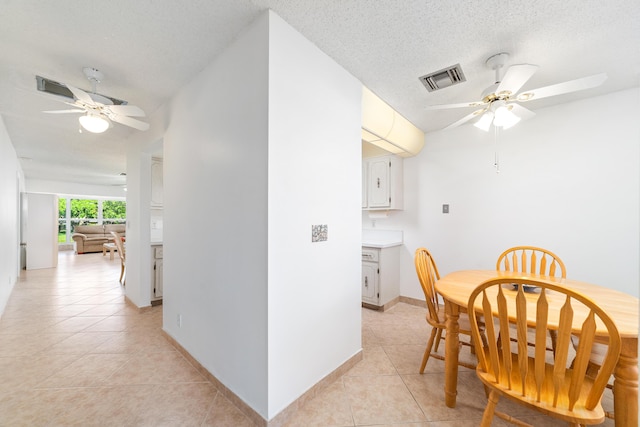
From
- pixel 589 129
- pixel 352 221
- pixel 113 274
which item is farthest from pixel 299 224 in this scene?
pixel 113 274

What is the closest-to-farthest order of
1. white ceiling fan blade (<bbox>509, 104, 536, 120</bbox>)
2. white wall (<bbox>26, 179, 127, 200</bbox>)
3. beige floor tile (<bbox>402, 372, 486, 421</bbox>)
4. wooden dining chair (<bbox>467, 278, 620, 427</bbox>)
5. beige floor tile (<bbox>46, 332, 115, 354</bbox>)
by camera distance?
wooden dining chair (<bbox>467, 278, 620, 427</bbox>), beige floor tile (<bbox>402, 372, 486, 421</bbox>), white ceiling fan blade (<bbox>509, 104, 536, 120</bbox>), beige floor tile (<bbox>46, 332, 115, 354</bbox>), white wall (<bbox>26, 179, 127, 200</bbox>)

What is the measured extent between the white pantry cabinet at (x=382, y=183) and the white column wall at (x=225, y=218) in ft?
8.04

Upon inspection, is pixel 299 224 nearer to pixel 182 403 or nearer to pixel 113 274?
pixel 182 403

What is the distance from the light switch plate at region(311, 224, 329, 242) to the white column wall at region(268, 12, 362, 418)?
0.10 feet

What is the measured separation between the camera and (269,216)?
147cm

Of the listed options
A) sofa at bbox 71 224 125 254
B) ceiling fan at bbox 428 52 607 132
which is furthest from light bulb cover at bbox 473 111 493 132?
sofa at bbox 71 224 125 254

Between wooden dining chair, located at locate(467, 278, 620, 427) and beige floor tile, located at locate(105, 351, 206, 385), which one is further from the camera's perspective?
beige floor tile, located at locate(105, 351, 206, 385)

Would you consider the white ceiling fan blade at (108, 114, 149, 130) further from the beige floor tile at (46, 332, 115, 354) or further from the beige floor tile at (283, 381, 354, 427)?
the beige floor tile at (283, 381, 354, 427)

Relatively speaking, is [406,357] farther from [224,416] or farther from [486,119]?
[486,119]

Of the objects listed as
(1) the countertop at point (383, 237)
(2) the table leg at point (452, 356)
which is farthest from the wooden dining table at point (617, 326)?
(1) the countertop at point (383, 237)

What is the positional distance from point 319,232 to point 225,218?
67 cm

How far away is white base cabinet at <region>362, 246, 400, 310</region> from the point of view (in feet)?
10.9

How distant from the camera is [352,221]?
84.8 inches

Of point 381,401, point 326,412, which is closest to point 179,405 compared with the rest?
point 326,412
